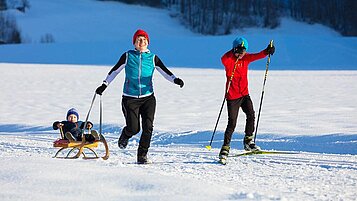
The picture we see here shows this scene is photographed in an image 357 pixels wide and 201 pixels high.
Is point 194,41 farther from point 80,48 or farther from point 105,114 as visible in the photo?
point 105,114

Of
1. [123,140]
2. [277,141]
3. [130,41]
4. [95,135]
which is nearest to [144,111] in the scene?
[95,135]

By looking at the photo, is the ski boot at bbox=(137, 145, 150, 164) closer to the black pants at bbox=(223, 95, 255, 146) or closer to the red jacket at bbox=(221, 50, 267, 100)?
the black pants at bbox=(223, 95, 255, 146)

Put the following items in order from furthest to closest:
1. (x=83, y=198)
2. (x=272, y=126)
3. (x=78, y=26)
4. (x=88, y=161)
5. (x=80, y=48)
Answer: (x=78, y=26), (x=80, y=48), (x=272, y=126), (x=88, y=161), (x=83, y=198)

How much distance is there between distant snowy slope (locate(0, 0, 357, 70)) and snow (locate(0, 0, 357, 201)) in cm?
21

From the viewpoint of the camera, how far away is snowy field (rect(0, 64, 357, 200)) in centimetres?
440

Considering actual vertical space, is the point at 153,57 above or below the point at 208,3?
above

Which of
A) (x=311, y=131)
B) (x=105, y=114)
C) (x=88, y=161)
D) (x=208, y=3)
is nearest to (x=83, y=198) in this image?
(x=88, y=161)

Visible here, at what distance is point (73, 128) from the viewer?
21.1 ft

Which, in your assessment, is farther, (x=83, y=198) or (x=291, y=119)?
(x=291, y=119)

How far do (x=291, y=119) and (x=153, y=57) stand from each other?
5297 mm

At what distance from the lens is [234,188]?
4.62m

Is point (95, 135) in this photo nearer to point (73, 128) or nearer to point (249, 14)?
point (73, 128)

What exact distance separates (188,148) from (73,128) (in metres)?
2.01

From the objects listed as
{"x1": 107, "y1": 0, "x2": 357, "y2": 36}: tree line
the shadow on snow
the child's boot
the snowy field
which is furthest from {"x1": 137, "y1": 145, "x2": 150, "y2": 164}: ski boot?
{"x1": 107, "y1": 0, "x2": 357, "y2": 36}: tree line
